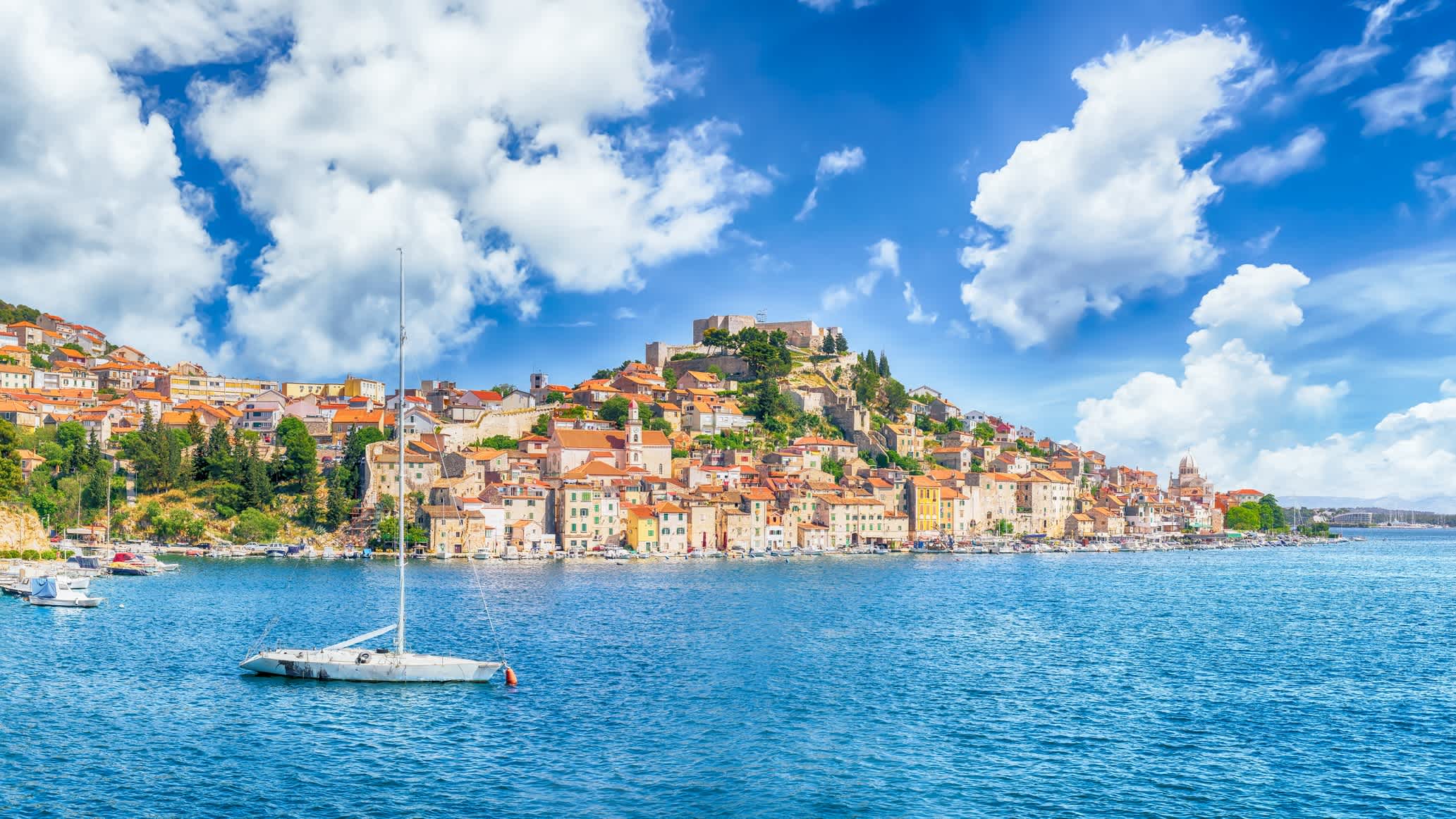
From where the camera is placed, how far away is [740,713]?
28.0m

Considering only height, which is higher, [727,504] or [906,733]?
[727,504]

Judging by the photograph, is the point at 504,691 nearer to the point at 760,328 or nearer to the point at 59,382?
the point at 59,382

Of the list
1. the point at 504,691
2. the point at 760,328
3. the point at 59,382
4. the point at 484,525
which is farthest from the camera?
the point at 760,328

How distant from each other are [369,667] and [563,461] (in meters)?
62.7

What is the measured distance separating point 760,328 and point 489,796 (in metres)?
121

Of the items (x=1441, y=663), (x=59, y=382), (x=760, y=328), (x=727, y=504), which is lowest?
(x=1441, y=663)

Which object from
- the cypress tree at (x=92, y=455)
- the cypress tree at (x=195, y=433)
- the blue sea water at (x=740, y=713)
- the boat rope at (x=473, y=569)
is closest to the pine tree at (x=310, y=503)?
the boat rope at (x=473, y=569)

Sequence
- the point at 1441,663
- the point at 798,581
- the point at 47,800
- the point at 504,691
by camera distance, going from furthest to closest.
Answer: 1. the point at 798,581
2. the point at 1441,663
3. the point at 504,691
4. the point at 47,800

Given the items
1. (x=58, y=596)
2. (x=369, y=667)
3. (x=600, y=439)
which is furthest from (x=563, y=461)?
(x=369, y=667)

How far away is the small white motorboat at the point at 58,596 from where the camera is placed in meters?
46.3

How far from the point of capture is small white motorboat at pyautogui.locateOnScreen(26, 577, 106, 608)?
1823 inches

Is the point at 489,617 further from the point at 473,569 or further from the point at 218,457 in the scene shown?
the point at 218,457

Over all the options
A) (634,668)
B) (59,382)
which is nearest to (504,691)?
(634,668)

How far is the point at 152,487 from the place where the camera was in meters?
83.5
